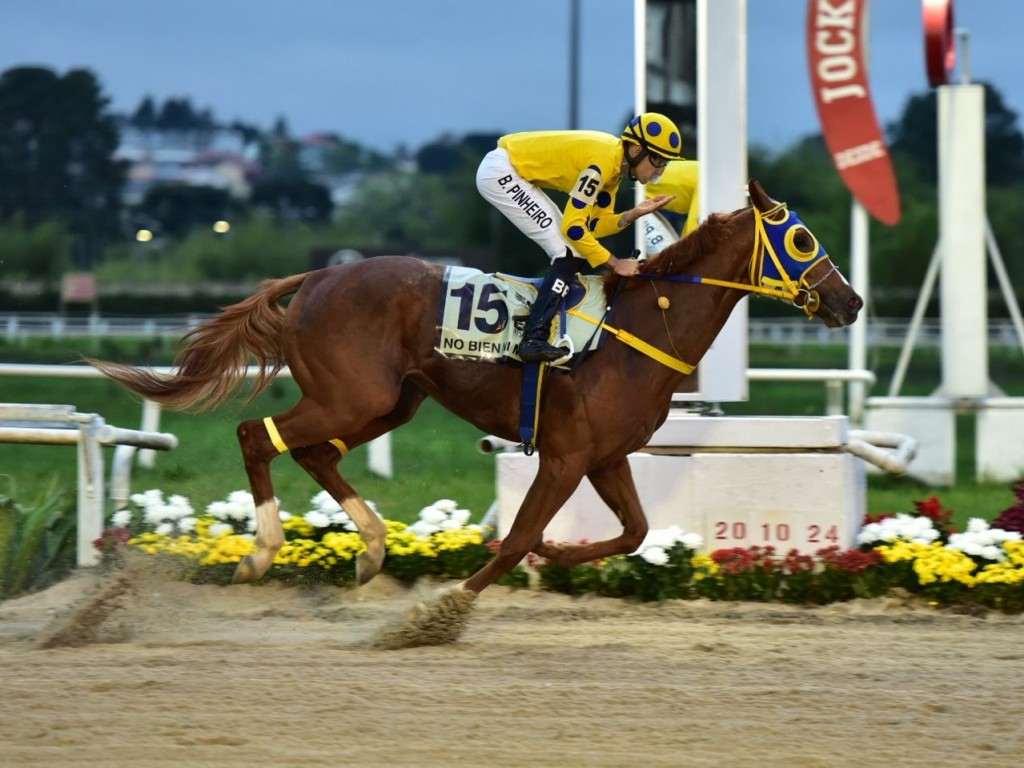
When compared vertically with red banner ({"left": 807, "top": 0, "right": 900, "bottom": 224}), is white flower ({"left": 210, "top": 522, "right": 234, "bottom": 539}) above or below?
below

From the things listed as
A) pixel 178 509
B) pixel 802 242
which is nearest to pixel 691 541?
pixel 802 242

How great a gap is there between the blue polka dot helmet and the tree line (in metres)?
23.0

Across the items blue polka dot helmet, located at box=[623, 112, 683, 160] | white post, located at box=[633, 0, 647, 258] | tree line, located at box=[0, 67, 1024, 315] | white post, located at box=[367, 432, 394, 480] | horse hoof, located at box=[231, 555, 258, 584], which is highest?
tree line, located at box=[0, 67, 1024, 315]

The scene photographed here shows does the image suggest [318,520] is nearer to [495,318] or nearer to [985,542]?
[495,318]

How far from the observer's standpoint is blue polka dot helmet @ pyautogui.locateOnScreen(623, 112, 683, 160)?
17.7 feet

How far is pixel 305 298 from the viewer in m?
5.84

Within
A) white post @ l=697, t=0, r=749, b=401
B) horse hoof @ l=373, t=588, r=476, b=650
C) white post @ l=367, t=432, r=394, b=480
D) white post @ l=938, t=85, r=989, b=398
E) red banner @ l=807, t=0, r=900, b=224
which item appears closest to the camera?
horse hoof @ l=373, t=588, r=476, b=650

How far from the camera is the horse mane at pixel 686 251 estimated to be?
562cm

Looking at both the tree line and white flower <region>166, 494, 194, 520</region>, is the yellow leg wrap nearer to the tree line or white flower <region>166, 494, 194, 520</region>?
white flower <region>166, 494, 194, 520</region>

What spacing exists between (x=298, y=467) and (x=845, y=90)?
5.48m

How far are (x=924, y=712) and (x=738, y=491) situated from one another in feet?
7.89

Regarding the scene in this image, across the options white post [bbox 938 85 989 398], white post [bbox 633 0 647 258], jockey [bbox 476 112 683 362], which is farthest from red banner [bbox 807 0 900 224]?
jockey [bbox 476 112 683 362]

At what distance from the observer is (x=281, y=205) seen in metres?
44.0

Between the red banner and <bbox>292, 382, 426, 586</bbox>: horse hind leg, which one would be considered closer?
<bbox>292, 382, 426, 586</bbox>: horse hind leg
